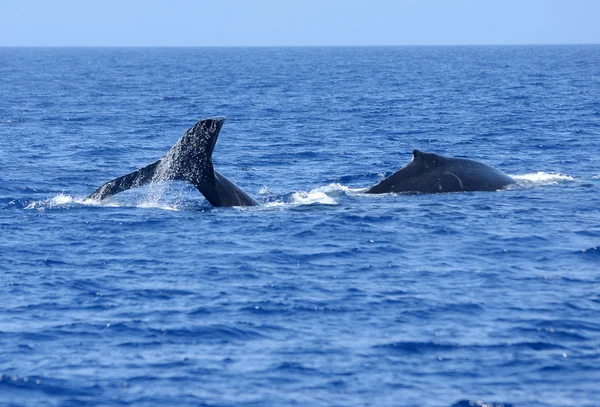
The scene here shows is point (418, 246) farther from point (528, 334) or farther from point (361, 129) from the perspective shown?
point (361, 129)

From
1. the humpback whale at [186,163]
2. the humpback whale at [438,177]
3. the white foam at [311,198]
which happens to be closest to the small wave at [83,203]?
the humpback whale at [186,163]

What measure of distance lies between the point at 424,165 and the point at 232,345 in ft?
33.5

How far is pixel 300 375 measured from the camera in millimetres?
11680

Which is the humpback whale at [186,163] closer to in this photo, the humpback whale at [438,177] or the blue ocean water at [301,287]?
the blue ocean water at [301,287]

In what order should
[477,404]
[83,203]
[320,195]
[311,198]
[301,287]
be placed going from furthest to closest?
[320,195]
[311,198]
[83,203]
[301,287]
[477,404]

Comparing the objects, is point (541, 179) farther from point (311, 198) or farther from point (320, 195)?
point (311, 198)

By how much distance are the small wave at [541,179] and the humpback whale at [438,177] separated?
61.5 inches

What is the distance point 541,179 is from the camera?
24.2 meters

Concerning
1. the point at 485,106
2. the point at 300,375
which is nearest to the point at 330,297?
the point at 300,375

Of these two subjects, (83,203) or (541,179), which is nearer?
(83,203)

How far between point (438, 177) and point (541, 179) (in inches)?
145

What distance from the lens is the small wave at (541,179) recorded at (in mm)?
23547

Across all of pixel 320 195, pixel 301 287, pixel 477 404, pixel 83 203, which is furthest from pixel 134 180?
pixel 477 404

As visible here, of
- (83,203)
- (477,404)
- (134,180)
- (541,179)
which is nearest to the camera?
(477,404)
